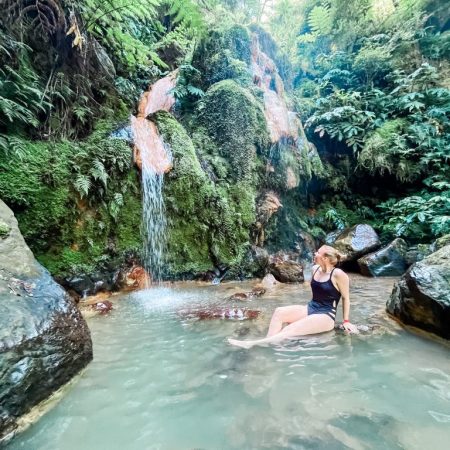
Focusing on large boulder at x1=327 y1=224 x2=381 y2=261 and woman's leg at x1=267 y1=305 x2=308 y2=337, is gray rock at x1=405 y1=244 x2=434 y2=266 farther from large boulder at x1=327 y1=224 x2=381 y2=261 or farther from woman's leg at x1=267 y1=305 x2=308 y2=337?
woman's leg at x1=267 y1=305 x2=308 y2=337

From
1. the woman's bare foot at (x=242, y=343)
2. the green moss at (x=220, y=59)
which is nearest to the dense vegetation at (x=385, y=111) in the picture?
the green moss at (x=220, y=59)

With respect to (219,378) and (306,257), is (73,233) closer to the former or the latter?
(219,378)

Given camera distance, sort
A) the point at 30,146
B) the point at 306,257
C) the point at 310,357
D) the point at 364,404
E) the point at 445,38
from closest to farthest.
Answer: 1. the point at 364,404
2. the point at 310,357
3. the point at 30,146
4. the point at 306,257
5. the point at 445,38

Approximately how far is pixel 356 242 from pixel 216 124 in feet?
16.1

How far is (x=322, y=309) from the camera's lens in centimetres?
351

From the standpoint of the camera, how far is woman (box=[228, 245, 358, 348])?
3.37 m

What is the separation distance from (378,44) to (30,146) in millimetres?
12035

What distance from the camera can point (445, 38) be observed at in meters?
10.3

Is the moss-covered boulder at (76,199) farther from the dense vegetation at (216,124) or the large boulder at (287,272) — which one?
the large boulder at (287,272)

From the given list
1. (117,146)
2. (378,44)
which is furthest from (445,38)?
(117,146)

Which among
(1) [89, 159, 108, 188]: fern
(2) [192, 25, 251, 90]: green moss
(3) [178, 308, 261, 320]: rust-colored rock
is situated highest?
(2) [192, 25, 251, 90]: green moss

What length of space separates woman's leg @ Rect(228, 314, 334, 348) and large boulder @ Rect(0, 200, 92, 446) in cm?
156

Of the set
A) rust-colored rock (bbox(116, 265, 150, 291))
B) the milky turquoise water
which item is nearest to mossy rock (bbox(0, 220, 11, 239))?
the milky turquoise water

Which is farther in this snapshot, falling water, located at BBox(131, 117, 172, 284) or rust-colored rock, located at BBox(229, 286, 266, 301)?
falling water, located at BBox(131, 117, 172, 284)
